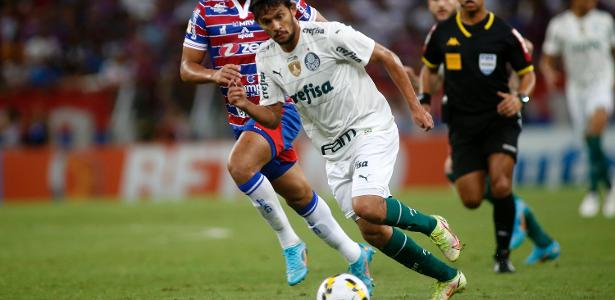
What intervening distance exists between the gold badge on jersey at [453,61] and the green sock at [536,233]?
1.63 m

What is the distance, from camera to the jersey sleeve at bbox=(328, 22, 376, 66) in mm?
6910

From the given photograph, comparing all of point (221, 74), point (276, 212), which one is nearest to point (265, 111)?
point (221, 74)

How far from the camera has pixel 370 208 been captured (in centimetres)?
670

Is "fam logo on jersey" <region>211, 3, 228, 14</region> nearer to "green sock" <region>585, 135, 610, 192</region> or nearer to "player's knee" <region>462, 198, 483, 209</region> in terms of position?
"player's knee" <region>462, 198, 483, 209</region>

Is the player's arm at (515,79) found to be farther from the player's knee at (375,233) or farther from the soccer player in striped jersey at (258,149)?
the player's knee at (375,233)

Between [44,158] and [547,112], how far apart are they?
34.9ft

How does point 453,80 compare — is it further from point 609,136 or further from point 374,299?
point 609,136

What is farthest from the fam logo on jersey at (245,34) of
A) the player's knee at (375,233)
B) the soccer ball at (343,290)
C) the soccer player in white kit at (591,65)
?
the soccer player in white kit at (591,65)

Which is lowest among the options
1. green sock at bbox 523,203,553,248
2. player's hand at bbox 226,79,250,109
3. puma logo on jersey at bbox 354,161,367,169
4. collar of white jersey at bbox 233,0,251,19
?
green sock at bbox 523,203,553,248

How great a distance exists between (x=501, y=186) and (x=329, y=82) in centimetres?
259

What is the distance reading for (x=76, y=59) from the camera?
75.7 ft

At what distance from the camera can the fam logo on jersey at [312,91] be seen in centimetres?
704

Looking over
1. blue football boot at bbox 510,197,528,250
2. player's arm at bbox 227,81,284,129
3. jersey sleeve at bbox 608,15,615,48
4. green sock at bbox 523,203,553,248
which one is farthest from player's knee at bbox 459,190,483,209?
jersey sleeve at bbox 608,15,615,48

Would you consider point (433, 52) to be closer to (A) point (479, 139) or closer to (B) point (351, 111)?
(A) point (479, 139)
